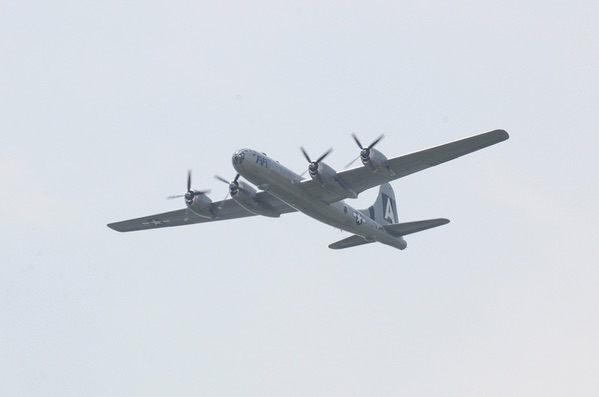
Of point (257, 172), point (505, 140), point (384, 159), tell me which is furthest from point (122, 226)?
point (505, 140)

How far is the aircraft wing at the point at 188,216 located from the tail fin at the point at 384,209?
257 inches

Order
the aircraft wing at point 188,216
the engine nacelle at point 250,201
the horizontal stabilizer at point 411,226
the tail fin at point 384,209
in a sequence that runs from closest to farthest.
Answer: the engine nacelle at point 250,201 < the horizontal stabilizer at point 411,226 < the aircraft wing at point 188,216 < the tail fin at point 384,209

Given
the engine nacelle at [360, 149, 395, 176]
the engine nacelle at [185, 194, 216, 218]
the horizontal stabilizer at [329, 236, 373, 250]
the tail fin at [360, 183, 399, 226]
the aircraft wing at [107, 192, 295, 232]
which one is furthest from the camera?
the tail fin at [360, 183, 399, 226]

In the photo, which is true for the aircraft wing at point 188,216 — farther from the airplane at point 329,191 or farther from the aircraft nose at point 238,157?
the aircraft nose at point 238,157

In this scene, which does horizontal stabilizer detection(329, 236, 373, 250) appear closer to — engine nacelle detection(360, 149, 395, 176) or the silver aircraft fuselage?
the silver aircraft fuselage

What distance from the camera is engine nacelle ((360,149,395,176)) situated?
1940 inches

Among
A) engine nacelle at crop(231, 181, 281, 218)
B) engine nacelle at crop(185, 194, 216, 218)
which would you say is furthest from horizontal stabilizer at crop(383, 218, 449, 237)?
engine nacelle at crop(185, 194, 216, 218)

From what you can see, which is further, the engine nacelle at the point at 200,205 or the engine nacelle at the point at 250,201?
the engine nacelle at the point at 200,205

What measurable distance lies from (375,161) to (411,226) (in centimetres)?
875

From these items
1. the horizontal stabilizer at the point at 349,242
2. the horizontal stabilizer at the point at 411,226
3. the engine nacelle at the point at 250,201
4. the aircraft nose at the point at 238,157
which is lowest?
the horizontal stabilizer at the point at 349,242

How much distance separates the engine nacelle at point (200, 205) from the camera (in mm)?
57875

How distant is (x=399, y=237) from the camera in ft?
191

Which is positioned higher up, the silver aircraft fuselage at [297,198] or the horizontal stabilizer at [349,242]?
the silver aircraft fuselage at [297,198]

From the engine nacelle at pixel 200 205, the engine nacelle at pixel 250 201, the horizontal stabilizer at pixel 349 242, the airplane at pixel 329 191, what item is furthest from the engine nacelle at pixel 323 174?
the engine nacelle at pixel 200 205
